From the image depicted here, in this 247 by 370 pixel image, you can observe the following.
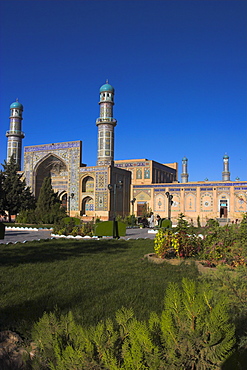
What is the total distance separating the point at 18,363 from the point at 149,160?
37.0 m

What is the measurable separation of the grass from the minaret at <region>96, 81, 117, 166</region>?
25308 millimetres

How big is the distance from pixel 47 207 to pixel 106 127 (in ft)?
43.1

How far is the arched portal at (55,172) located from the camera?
35.3 meters

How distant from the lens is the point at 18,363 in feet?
7.33

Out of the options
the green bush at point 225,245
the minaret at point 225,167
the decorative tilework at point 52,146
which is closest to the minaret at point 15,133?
the decorative tilework at point 52,146

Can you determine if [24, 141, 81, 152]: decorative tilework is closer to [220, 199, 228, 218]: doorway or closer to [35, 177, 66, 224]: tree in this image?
[35, 177, 66, 224]: tree

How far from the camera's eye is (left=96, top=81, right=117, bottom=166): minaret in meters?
32.2

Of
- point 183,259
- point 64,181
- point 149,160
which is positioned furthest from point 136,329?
point 149,160

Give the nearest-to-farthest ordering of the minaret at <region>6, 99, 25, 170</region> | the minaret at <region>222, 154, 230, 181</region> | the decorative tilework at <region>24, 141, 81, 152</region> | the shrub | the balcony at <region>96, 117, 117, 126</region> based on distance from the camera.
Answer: the shrub
the balcony at <region>96, 117, 117, 126</region>
the decorative tilework at <region>24, 141, 81, 152</region>
the minaret at <region>6, 99, 25, 170</region>
the minaret at <region>222, 154, 230, 181</region>

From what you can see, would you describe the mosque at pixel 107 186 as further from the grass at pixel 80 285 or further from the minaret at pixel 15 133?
the grass at pixel 80 285

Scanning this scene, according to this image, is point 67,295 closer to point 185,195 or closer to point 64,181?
point 185,195

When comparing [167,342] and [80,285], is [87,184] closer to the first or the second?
[80,285]

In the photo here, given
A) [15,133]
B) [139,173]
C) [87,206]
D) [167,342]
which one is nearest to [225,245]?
[167,342]

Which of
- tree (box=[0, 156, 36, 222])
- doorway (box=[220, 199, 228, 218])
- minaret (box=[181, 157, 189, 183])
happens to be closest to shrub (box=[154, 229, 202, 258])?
tree (box=[0, 156, 36, 222])
